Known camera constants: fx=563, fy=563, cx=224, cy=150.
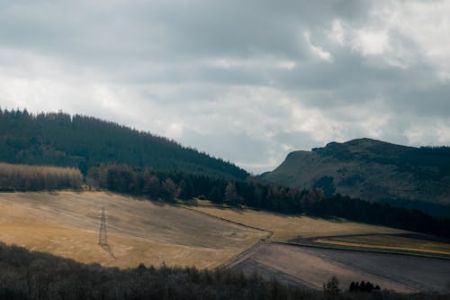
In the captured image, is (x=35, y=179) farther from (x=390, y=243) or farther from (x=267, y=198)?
(x=390, y=243)

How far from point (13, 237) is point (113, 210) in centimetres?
5228

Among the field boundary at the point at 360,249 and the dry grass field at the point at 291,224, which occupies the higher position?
the dry grass field at the point at 291,224

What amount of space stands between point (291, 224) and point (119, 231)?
187ft

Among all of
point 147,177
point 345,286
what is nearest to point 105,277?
point 345,286

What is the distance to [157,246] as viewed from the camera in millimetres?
101312

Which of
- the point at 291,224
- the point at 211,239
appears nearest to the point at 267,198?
the point at 291,224

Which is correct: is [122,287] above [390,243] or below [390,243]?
below

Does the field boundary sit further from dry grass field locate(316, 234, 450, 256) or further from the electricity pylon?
the electricity pylon

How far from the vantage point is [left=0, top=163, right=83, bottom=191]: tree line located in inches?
6629

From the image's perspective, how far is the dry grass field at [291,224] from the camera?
14212 cm

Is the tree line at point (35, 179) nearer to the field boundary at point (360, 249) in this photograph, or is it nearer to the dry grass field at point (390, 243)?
the field boundary at point (360, 249)

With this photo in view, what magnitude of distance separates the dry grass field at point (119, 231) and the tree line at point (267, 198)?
14.8 m

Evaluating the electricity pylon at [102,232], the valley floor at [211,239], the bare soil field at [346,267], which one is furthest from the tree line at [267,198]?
the bare soil field at [346,267]

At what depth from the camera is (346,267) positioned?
9456cm
